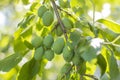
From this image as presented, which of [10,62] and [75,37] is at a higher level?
[75,37]

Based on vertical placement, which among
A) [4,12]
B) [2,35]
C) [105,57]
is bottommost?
[4,12]

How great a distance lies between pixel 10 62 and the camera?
1863 millimetres

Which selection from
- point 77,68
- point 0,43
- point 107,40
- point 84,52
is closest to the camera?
point 84,52

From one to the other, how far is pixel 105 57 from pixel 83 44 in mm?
168

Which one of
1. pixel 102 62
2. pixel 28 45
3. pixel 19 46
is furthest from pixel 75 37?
pixel 19 46

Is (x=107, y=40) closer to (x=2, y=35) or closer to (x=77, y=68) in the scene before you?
(x=77, y=68)

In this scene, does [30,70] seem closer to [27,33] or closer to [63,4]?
[27,33]

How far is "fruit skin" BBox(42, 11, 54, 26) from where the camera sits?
5.90ft

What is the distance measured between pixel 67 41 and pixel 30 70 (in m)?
0.26

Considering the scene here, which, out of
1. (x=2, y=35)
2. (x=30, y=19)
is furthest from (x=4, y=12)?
(x=30, y=19)

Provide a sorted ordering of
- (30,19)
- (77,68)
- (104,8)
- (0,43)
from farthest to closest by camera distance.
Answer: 1. (104,8)
2. (0,43)
3. (30,19)
4. (77,68)

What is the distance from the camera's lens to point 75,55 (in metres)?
1.65

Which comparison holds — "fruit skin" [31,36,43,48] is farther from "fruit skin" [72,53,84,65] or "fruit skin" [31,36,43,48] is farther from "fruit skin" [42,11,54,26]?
"fruit skin" [72,53,84,65]

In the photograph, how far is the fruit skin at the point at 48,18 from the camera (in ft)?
5.90
